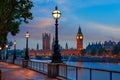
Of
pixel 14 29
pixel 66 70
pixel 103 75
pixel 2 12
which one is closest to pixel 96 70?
pixel 103 75

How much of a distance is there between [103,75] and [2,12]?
10.7 meters

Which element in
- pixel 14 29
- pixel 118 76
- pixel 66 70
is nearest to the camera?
pixel 118 76

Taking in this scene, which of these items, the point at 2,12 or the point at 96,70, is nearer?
the point at 96,70

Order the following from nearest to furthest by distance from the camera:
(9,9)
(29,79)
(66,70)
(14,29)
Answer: (9,9)
(66,70)
(29,79)
(14,29)

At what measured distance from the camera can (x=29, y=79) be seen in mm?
29078

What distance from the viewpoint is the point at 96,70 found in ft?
64.4

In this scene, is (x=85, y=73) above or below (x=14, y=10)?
below

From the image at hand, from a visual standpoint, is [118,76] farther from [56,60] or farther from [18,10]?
[56,60]

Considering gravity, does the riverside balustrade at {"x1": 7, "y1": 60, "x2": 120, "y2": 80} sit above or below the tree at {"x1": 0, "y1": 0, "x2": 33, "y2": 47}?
below

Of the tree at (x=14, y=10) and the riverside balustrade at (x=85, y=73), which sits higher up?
the tree at (x=14, y=10)

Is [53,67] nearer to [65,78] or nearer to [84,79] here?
[65,78]

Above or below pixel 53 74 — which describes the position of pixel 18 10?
above

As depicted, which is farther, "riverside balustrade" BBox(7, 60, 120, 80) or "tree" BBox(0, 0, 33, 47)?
"tree" BBox(0, 0, 33, 47)

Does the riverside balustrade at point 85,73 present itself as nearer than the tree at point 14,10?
Yes
